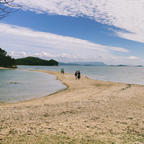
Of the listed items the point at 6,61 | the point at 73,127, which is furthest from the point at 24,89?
the point at 6,61

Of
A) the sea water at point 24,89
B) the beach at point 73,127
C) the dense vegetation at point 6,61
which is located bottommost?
the sea water at point 24,89

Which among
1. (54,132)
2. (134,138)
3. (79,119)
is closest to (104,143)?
(134,138)

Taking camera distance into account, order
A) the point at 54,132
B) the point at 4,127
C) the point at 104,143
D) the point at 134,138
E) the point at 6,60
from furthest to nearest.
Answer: the point at 6,60, the point at 4,127, the point at 54,132, the point at 134,138, the point at 104,143

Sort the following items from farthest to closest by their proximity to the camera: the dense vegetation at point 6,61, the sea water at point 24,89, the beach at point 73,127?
the dense vegetation at point 6,61
the sea water at point 24,89
the beach at point 73,127

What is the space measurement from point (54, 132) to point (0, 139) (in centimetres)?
251

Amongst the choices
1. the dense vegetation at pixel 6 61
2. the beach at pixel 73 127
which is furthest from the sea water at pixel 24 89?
the dense vegetation at pixel 6 61

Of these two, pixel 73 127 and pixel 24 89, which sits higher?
pixel 73 127

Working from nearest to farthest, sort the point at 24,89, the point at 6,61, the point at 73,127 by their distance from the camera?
the point at 73,127 → the point at 24,89 → the point at 6,61

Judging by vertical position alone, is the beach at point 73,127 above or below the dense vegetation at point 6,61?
below

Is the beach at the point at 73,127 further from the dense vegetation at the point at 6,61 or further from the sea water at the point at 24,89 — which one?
the dense vegetation at the point at 6,61

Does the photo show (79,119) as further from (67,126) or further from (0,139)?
(0,139)

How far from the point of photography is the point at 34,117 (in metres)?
10.9

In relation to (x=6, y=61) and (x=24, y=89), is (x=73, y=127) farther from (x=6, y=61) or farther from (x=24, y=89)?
(x=6, y=61)

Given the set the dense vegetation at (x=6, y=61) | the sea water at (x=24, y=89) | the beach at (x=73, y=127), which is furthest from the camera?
the dense vegetation at (x=6, y=61)
